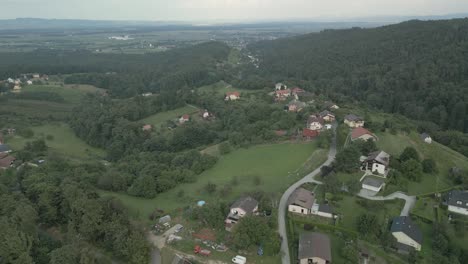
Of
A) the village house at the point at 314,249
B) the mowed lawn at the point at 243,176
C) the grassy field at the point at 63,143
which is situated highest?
the village house at the point at 314,249

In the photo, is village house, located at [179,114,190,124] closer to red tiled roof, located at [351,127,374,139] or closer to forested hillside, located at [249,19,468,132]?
forested hillside, located at [249,19,468,132]

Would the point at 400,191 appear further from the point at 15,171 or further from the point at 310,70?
the point at 310,70

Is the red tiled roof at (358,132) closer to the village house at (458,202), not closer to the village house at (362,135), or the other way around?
the village house at (362,135)

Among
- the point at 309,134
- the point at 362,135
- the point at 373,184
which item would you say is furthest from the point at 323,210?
the point at 309,134

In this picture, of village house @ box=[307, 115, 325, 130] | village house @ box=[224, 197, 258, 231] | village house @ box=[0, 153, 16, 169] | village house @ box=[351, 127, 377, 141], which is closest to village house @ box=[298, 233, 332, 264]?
village house @ box=[224, 197, 258, 231]

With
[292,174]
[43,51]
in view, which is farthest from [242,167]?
[43,51]

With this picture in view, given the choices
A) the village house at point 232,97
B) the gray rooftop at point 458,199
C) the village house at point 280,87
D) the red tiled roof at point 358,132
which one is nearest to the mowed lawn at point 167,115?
the village house at point 232,97
